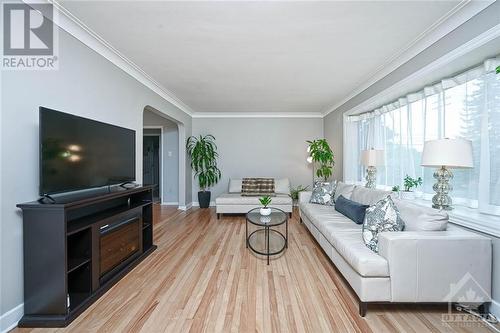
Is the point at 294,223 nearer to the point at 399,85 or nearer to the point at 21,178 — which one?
the point at 399,85

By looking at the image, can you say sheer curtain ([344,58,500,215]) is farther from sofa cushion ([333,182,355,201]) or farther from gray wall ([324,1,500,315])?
sofa cushion ([333,182,355,201])

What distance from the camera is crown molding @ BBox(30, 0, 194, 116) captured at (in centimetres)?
205

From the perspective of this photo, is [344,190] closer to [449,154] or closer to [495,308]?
[449,154]

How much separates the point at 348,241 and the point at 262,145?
435 centimetres

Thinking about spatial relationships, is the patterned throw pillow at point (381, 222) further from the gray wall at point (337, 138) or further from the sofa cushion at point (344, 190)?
the gray wall at point (337, 138)

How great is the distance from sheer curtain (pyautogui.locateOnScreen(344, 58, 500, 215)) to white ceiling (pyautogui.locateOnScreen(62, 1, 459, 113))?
70 centimetres

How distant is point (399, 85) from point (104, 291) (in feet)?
13.2

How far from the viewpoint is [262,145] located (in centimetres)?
631

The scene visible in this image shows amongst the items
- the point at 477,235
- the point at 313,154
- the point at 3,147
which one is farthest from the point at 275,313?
the point at 313,154

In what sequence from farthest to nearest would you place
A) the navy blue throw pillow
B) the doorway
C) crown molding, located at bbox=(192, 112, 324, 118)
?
1. the doorway
2. crown molding, located at bbox=(192, 112, 324, 118)
3. the navy blue throw pillow

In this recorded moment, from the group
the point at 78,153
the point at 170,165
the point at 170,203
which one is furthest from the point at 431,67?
the point at 170,203

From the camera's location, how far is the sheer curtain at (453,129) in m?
2.15

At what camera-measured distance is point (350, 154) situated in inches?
187

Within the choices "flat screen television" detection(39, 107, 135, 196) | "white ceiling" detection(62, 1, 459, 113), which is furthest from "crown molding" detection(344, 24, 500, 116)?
"flat screen television" detection(39, 107, 135, 196)
